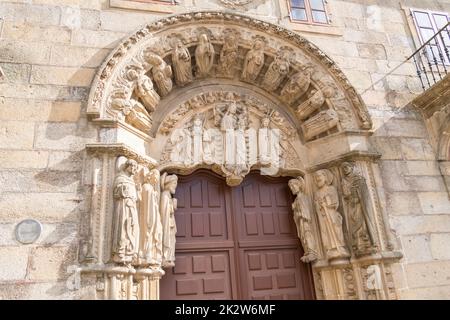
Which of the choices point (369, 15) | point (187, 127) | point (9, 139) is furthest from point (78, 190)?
point (369, 15)

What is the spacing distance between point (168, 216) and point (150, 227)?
1.09 ft

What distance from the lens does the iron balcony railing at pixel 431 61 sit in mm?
5105

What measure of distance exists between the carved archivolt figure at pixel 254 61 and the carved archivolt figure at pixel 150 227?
6.54 ft

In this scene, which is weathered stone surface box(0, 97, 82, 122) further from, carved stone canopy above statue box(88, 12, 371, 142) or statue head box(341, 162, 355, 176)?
Answer: statue head box(341, 162, 355, 176)

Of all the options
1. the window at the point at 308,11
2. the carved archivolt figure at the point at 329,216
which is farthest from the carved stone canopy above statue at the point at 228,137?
the window at the point at 308,11

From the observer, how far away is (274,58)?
15.7ft

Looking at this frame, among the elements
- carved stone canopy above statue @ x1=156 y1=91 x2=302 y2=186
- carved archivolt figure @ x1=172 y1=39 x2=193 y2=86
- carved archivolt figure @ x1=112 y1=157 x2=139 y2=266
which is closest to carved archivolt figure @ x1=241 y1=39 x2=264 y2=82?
carved stone canopy above statue @ x1=156 y1=91 x2=302 y2=186

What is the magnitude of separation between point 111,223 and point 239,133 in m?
1.98

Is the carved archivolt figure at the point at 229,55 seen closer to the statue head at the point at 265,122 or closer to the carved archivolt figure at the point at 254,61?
the carved archivolt figure at the point at 254,61

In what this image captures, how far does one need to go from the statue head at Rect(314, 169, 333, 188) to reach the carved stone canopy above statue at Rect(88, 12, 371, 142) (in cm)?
54

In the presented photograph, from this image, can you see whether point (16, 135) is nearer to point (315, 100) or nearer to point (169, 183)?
point (169, 183)

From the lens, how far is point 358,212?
413cm

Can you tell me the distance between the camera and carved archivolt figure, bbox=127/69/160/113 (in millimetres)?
4082
